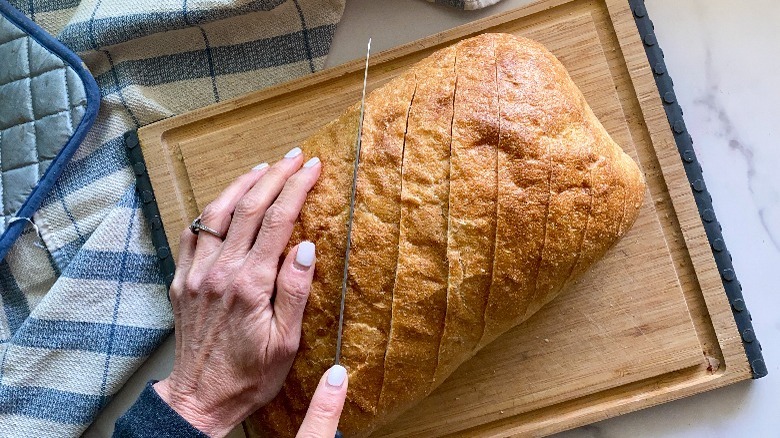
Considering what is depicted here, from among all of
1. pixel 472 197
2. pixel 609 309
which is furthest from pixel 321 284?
pixel 609 309

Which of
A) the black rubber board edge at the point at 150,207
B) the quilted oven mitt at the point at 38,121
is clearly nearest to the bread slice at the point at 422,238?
the black rubber board edge at the point at 150,207

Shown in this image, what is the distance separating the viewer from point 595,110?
79.7 inches

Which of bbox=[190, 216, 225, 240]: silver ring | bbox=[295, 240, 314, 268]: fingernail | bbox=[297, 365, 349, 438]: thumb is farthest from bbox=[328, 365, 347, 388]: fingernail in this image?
bbox=[190, 216, 225, 240]: silver ring

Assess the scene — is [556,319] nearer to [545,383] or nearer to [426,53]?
Result: [545,383]

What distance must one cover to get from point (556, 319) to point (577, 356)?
4.7 inches

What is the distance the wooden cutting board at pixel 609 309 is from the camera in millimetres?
1998

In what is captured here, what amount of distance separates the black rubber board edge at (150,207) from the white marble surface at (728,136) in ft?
0.81

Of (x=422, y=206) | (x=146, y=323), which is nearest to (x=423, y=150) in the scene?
(x=422, y=206)

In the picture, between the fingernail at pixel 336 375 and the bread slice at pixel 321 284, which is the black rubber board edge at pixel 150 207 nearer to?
the bread slice at pixel 321 284

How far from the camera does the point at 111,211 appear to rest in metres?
2.10

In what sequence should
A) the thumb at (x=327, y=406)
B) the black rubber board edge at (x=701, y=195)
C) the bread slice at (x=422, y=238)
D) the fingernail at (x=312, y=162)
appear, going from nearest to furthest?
the thumb at (x=327, y=406)
the bread slice at (x=422, y=238)
the fingernail at (x=312, y=162)
the black rubber board edge at (x=701, y=195)

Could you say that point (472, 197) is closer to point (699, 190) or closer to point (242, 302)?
point (242, 302)

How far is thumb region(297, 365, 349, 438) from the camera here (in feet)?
5.17

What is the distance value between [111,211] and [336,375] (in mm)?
932
